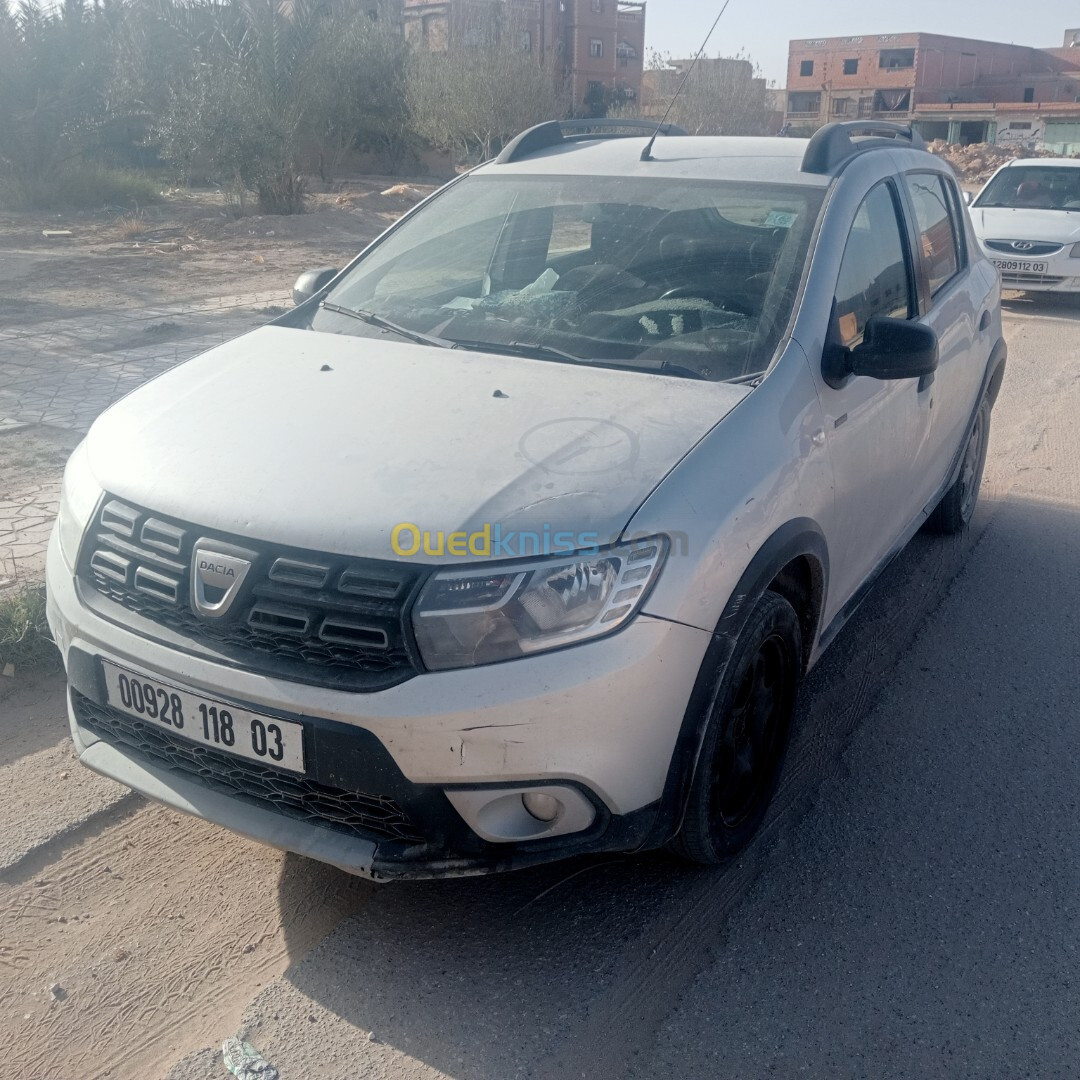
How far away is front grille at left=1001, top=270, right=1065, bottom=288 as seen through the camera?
39.2 ft

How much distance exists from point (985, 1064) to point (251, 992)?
164 centimetres

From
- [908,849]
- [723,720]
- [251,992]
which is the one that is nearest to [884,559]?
[908,849]

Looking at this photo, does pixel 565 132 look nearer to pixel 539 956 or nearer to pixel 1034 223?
pixel 539 956

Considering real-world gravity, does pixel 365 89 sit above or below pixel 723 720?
above

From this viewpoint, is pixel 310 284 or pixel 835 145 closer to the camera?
pixel 835 145

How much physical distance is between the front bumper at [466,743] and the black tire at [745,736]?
17 centimetres

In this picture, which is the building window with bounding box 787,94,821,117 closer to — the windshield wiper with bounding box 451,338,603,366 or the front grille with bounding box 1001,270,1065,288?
the front grille with bounding box 1001,270,1065,288

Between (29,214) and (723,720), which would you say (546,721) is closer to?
(723,720)

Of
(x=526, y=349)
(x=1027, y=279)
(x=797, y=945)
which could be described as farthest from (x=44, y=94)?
(x=797, y=945)

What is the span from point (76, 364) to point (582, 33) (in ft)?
193

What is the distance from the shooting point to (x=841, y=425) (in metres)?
3.14

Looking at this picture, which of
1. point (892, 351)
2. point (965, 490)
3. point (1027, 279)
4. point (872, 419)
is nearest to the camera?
point (892, 351)

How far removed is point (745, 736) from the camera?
291 centimetres

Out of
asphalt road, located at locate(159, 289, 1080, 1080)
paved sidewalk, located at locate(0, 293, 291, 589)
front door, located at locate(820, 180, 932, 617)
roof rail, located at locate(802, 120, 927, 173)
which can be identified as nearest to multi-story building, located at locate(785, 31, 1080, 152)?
paved sidewalk, located at locate(0, 293, 291, 589)
